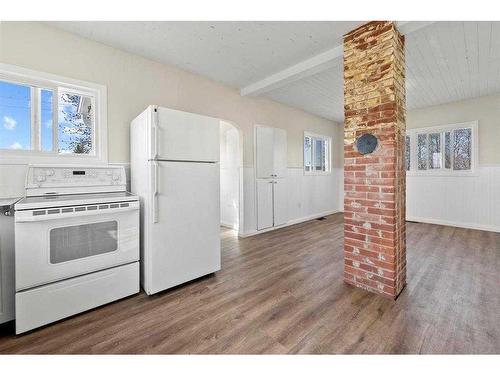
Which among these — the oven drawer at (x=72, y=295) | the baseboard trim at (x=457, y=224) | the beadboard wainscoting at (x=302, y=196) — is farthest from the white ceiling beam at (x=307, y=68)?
the baseboard trim at (x=457, y=224)

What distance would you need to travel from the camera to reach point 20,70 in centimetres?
204

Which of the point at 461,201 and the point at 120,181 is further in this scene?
the point at 461,201

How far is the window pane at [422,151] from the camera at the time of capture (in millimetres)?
5062

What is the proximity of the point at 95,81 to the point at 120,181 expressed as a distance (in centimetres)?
109

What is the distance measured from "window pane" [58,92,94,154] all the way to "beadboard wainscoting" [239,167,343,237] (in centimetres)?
232

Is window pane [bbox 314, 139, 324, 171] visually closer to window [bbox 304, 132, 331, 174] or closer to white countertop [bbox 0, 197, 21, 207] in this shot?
window [bbox 304, 132, 331, 174]

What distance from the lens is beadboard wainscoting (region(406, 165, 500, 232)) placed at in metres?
4.28

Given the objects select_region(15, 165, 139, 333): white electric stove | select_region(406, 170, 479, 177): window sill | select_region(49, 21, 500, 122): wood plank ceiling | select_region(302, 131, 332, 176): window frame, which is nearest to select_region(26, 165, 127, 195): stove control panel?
select_region(15, 165, 139, 333): white electric stove

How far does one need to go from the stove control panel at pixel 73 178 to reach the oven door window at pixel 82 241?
0.49 meters

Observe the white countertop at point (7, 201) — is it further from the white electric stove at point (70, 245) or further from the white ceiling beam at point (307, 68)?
the white ceiling beam at point (307, 68)

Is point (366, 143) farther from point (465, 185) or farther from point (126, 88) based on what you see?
point (465, 185)

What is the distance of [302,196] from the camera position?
536 centimetres
